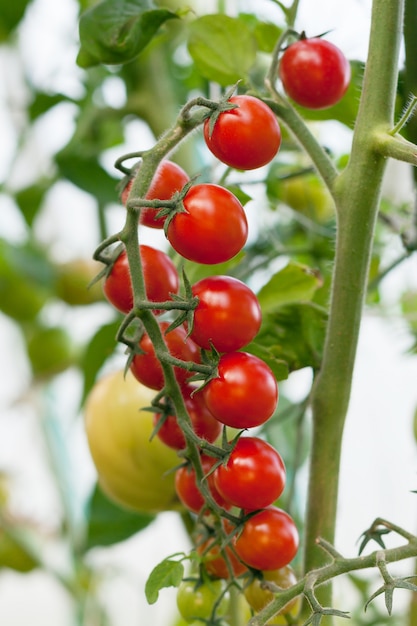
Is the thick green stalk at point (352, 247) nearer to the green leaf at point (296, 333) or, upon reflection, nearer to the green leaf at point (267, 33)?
the green leaf at point (296, 333)

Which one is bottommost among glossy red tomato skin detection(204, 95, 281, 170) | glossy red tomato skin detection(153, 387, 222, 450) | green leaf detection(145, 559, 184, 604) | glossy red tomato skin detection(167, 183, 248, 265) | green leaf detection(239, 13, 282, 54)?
green leaf detection(145, 559, 184, 604)

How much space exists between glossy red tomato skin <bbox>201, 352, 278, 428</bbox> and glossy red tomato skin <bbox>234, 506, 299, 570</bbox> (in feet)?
0.13

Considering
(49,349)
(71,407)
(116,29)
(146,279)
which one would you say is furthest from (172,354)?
(71,407)

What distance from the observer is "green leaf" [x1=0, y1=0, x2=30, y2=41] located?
702 mm

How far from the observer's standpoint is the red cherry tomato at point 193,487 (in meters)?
0.29

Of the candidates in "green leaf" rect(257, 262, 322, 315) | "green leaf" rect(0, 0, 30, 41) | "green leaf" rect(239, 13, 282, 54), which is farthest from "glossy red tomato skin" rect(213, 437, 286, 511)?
"green leaf" rect(0, 0, 30, 41)

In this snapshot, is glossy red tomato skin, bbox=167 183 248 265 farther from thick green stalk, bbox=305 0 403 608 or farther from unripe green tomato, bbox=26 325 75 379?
unripe green tomato, bbox=26 325 75 379

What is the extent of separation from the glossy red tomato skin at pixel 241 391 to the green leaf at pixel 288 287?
0.12 metres

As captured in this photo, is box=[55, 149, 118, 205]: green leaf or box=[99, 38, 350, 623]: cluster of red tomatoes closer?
box=[99, 38, 350, 623]: cluster of red tomatoes

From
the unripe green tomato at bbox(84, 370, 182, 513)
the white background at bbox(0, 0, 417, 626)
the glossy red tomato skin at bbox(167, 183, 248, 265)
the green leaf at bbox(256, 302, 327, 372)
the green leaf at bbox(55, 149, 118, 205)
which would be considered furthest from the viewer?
the white background at bbox(0, 0, 417, 626)

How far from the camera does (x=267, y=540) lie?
0.85 ft

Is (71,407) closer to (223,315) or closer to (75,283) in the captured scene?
(75,283)

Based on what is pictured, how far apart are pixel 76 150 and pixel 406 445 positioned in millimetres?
918

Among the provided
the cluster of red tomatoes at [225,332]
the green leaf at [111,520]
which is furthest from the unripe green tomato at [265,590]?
the green leaf at [111,520]
